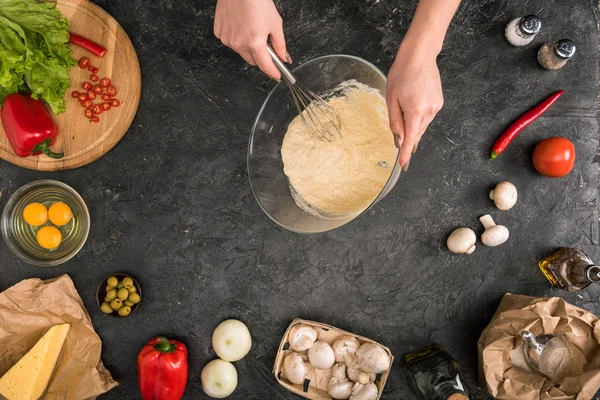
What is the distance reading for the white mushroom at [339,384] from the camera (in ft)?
5.89

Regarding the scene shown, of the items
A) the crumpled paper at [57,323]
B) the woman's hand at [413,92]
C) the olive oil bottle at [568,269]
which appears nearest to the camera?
the woman's hand at [413,92]

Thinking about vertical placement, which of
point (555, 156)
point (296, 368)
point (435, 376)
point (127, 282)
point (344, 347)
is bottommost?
point (127, 282)

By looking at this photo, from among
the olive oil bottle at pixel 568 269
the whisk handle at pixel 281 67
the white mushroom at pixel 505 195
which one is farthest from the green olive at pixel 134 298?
the olive oil bottle at pixel 568 269

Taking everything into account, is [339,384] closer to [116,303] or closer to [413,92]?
[116,303]

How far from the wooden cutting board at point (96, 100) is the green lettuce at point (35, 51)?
0.06 metres

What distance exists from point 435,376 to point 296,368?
481 mm

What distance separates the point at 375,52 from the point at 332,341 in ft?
3.51

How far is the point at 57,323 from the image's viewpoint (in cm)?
187

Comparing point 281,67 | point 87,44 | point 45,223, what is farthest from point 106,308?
point 281,67

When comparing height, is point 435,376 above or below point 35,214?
above

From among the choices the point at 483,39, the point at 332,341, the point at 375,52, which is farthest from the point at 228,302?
the point at 483,39

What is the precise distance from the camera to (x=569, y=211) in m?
1.86

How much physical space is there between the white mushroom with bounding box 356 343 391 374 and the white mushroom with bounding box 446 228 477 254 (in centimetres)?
44

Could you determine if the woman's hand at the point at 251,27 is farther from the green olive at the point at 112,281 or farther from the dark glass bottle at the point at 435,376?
the dark glass bottle at the point at 435,376
